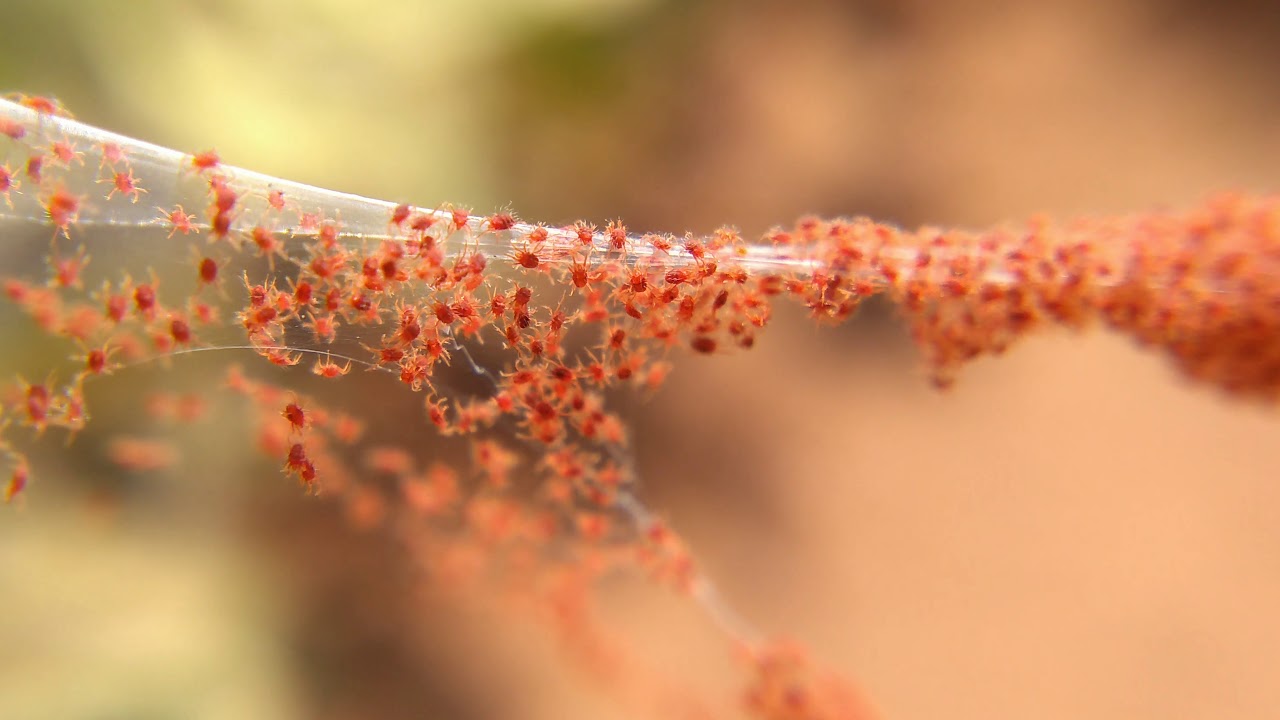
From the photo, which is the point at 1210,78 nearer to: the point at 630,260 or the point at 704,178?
the point at 704,178

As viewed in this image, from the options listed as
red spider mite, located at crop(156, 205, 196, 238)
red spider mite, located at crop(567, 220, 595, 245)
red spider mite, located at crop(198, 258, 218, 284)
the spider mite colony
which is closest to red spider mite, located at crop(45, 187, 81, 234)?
the spider mite colony

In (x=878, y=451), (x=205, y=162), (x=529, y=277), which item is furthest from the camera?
(x=878, y=451)

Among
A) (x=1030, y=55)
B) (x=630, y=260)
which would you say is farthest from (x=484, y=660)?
(x=1030, y=55)

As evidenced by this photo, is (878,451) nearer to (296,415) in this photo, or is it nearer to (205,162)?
(296,415)

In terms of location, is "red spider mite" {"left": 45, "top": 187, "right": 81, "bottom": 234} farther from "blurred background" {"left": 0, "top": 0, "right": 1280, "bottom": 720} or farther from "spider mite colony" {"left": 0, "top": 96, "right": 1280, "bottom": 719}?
"blurred background" {"left": 0, "top": 0, "right": 1280, "bottom": 720}

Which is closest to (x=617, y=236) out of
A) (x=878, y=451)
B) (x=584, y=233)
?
(x=584, y=233)

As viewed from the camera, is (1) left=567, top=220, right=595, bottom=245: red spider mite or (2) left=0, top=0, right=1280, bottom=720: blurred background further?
(2) left=0, top=0, right=1280, bottom=720: blurred background

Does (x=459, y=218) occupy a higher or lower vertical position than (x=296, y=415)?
higher

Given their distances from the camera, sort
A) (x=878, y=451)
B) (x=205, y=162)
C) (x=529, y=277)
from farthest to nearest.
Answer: (x=878, y=451) < (x=529, y=277) < (x=205, y=162)
